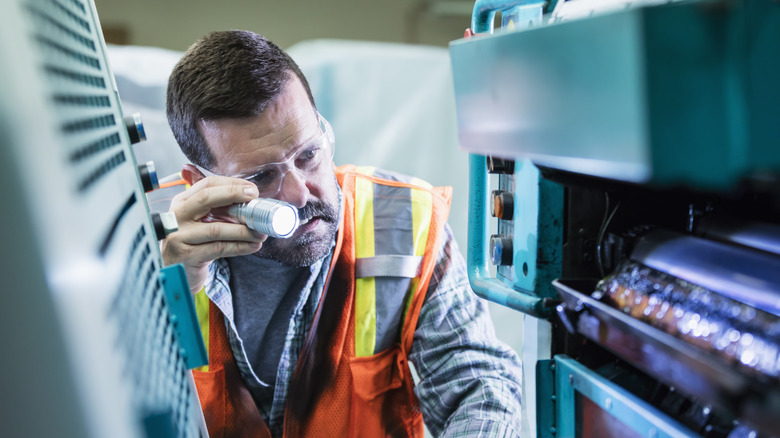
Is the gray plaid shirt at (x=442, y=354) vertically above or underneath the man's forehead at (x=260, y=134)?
underneath

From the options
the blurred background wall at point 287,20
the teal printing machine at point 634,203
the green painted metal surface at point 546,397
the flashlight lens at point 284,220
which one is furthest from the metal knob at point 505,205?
the blurred background wall at point 287,20

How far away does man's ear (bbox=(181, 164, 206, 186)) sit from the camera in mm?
1450

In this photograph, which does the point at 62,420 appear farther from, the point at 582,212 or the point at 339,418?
the point at 339,418

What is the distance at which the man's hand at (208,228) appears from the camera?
4.13ft

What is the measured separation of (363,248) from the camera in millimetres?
1520

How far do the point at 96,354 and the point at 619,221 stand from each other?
2.31 feet

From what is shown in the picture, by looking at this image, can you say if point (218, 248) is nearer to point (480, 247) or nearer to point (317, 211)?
point (317, 211)

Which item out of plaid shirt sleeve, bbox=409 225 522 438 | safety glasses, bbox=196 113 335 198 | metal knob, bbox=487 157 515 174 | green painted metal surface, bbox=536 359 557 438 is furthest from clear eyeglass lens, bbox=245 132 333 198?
green painted metal surface, bbox=536 359 557 438

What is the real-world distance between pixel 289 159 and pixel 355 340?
468mm

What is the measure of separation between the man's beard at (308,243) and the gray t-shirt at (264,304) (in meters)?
0.05

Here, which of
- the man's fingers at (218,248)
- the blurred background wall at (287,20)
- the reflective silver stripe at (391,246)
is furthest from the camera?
the blurred background wall at (287,20)

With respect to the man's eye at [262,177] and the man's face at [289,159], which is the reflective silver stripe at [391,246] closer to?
the man's face at [289,159]

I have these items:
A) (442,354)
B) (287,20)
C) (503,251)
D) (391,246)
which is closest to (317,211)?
(391,246)

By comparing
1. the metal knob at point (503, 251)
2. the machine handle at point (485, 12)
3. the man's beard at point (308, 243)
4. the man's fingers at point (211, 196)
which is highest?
the machine handle at point (485, 12)
